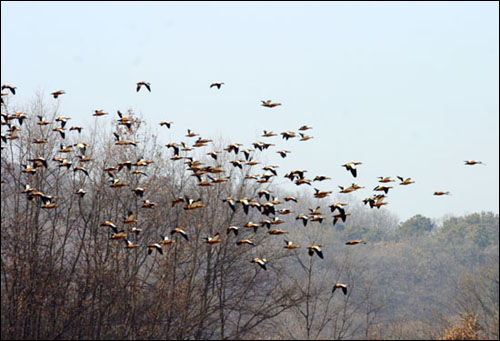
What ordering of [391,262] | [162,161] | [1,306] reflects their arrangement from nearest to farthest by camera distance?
[1,306] < [162,161] < [391,262]

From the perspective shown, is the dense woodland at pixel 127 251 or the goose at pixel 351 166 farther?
the dense woodland at pixel 127 251

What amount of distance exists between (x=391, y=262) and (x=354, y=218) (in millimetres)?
27798

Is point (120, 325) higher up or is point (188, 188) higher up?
point (188, 188)

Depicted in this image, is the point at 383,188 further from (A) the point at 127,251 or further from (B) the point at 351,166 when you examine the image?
(A) the point at 127,251

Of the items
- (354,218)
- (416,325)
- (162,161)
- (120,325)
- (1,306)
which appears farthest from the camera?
(354,218)

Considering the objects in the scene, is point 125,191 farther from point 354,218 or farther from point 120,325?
point 354,218

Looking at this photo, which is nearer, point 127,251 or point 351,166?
point 351,166

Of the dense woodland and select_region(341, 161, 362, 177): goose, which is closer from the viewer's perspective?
select_region(341, 161, 362, 177): goose

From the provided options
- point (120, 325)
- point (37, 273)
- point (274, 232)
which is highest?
point (274, 232)

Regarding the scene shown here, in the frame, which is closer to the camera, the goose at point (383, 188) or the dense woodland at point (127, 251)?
the goose at point (383, 188)

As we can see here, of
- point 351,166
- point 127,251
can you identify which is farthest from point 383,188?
point 127,251

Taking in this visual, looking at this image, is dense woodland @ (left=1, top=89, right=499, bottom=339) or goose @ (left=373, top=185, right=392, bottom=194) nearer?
goose @ (left=373, top=185, right=392, bottom=194)

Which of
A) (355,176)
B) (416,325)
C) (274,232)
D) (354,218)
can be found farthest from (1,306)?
(354,218)

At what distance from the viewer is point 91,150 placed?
85.7ft
